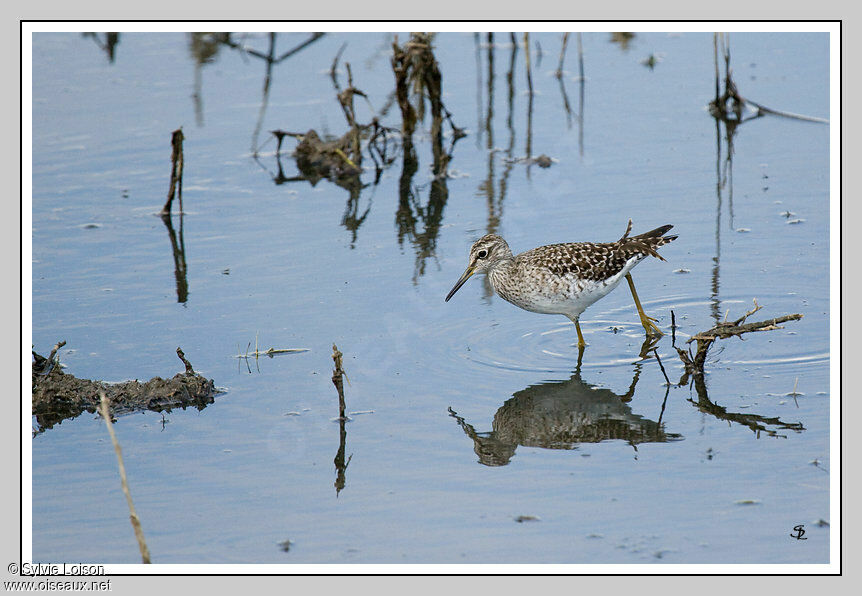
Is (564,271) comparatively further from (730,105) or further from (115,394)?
(730,105)

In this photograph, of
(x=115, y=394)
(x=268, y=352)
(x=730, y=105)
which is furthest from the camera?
(x=730, y=105)

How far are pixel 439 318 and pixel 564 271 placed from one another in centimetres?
140

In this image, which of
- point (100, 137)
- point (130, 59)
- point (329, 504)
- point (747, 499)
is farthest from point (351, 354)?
point (130, 59)

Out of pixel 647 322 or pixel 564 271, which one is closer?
pixel 564 271

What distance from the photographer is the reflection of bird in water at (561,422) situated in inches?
303

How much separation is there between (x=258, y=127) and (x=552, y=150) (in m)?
4.20

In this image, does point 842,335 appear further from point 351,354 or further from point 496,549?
point 351,354

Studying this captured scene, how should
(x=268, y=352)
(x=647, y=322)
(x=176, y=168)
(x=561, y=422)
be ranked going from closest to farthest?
(x=561, y=422) → (x=268, y=352) → (x=647, y=322) → (x=176, y=168)

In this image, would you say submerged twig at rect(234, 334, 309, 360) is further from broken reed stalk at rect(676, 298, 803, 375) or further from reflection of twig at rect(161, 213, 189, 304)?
broken reed stalk at rect(676, 298, 803, 375)

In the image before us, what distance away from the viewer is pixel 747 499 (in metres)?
6.80

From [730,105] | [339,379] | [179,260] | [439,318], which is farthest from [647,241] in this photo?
[730,105]

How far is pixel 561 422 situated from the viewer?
26.5 feet

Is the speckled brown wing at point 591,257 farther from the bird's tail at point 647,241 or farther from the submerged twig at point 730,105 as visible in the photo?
the submerged twig at point 730,105

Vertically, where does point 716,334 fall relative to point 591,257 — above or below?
below
